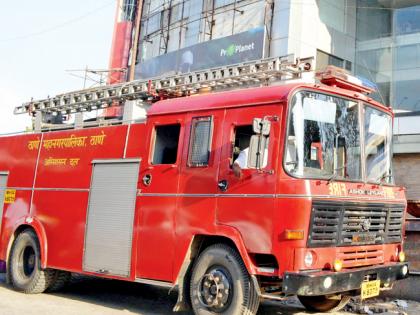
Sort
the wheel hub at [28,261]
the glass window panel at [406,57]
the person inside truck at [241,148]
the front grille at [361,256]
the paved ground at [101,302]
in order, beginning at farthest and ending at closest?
the glass window panel at [406,57]
the wheel hub at [28,261]
the paved ground at [101,302]
the person inside truck at [241,148]
the front grille at [361,256]

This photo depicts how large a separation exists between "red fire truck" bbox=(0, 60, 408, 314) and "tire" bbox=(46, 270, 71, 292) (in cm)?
20

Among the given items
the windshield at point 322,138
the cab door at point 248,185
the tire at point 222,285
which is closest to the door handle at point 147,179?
the cab door at point 248,185

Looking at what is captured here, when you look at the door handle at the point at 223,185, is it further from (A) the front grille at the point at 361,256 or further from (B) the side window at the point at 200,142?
(A) the front grille at the point at 361,256

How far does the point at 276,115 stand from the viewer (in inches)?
247

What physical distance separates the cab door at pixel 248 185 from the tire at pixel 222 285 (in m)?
0.34

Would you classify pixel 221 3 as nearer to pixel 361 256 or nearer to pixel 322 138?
pixel 322 138

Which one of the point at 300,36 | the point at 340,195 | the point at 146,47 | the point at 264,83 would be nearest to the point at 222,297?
the point at 340,195

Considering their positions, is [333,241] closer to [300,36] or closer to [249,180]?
[249,180]

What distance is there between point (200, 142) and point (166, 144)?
68 cm

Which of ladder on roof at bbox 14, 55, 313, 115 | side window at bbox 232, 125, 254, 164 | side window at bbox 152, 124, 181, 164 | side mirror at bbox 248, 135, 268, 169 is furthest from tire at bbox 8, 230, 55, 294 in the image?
side mirror at bbox 248, 135, 268, 169

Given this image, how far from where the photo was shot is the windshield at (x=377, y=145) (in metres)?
6.92

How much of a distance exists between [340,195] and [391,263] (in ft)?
4.99

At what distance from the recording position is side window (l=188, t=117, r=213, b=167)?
22.9ft

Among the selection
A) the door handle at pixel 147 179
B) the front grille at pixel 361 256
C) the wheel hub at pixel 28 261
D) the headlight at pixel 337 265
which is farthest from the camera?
the wheel hub at pixel 28 261
